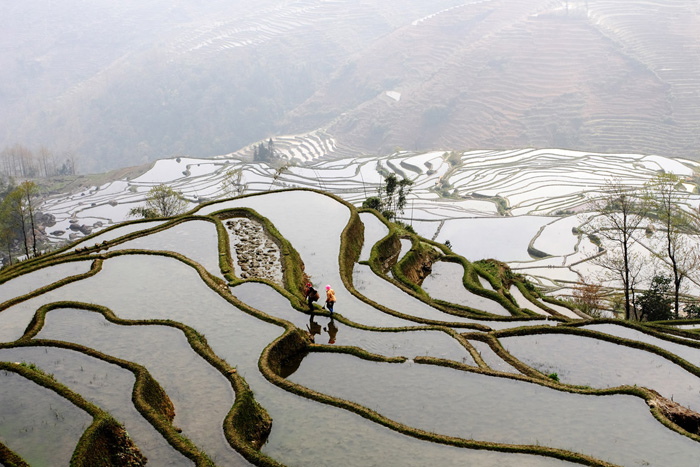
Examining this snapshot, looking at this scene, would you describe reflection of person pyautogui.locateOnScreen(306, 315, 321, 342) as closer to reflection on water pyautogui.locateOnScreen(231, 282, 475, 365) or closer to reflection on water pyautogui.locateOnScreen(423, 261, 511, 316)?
reflection on water pyautogui.locateOnScreen(231, 282, 475, 365)

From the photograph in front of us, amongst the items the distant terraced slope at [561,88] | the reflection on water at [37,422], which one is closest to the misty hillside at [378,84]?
the distant terraced slope at [561,88]

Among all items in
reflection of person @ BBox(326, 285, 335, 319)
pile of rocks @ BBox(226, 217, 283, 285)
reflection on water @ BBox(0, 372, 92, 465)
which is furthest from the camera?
pile of rocks @ BBox(226, 217, 283, 285)

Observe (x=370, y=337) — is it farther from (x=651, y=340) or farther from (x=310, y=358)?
(x=651, y=340)

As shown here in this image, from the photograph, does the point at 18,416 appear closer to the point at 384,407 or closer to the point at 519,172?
the point at 384,407

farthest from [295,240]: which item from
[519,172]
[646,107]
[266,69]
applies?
[266,69]

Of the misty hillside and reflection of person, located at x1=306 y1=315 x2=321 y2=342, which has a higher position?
the misty hillside

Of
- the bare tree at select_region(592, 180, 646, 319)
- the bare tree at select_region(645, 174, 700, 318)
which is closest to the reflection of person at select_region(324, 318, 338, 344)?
the bare tree at select_region(592, 180, 646, 319)

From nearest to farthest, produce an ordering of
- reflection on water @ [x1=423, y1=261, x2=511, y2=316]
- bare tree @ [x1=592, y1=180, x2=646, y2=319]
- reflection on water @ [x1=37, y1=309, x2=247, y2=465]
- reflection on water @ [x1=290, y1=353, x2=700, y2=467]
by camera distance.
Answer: reflection on water @ [x1=290, y1=353, x2=700, y2=467] < reflection on water @ [x1=37, y1=309, x2=247, y2=465] < reflection on water @ [x1=423, y1=261, x2=511, y2=316] < bare tree @ [x1=592, y1=180, x2=646, y2=319]

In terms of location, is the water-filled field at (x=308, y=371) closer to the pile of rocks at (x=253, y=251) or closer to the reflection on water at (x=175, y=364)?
the reflection on water at (x=175, y=364)
